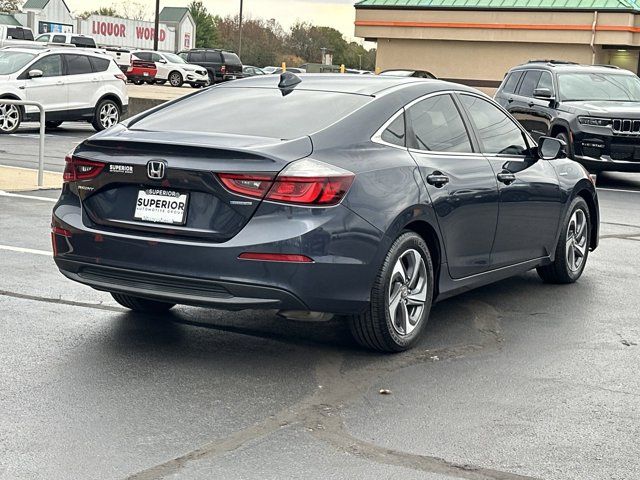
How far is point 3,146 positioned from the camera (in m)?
19.0

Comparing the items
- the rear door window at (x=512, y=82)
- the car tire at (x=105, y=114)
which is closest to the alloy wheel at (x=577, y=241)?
the rear door window at (x=512, y=82)

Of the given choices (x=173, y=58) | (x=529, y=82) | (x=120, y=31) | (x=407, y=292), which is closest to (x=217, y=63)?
(x=173, y=58)

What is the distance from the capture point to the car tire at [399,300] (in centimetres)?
604

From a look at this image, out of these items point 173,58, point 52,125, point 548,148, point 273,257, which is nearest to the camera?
point 273,257

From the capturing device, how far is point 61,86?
75.0 feet

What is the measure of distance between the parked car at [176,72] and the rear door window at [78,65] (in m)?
29.6

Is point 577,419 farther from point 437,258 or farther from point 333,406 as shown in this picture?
point 437,258

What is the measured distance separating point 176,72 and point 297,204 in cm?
4851

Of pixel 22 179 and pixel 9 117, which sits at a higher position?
pixel 9 117

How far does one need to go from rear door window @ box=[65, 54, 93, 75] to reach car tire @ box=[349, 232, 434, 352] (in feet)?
59.2

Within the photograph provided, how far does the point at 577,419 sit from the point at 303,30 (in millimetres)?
140144

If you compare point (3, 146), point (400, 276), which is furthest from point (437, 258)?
point (3, 146)

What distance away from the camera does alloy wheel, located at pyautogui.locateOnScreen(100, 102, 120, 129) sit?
23.9 m

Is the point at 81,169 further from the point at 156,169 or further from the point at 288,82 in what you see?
the point at 288,82
